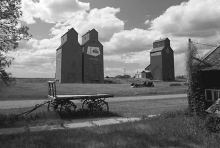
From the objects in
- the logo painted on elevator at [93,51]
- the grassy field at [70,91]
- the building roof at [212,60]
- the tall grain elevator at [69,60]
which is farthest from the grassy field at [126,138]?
the logo painted on elevator at [93,51]

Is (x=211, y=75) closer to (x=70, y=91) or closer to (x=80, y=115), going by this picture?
(x=80, y=115)

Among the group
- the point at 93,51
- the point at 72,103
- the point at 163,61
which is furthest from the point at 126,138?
the point at 163,61

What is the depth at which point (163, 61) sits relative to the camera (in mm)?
70312

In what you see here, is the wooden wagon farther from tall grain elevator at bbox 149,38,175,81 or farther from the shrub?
tall grain elevator at bbox 149,38,175,81

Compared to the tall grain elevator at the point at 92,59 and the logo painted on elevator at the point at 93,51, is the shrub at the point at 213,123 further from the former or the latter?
the logo painted on elevator at the point at 93,51

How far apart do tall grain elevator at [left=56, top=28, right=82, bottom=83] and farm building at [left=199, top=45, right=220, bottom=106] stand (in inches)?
1735

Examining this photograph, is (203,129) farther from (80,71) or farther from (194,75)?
(80,71)

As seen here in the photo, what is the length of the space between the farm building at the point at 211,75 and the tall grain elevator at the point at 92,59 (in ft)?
154

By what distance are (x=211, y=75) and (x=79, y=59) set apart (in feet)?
152

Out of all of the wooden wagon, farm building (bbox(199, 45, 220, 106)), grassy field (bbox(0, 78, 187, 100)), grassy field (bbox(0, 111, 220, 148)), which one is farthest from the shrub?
grassy field (bbox(0, 78, 187, 100))

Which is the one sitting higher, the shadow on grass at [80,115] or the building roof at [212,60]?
the building roof at [212,60]

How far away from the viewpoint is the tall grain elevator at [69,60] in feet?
167

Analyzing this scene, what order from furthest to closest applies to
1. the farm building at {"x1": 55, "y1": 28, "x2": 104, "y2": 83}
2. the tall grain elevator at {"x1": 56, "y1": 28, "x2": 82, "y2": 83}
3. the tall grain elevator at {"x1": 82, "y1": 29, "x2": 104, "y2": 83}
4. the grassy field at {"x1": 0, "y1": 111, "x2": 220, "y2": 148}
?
1. the tall grain elevator at {"x1": 82, "y1": 29, "x2": 104, "y2": 83}
2. the farm building at {"x1": 55, "y1": 28, "x2": 104, "y2": 83}
3. the tall grain elevator at {"x1": 56, "y1": 28, "x2": 82, "y2": 83}
4. the grassy field at {"x1": 0, "y1": 111, "x2": 220, "y2": 148}

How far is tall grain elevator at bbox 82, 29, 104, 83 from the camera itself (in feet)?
182
